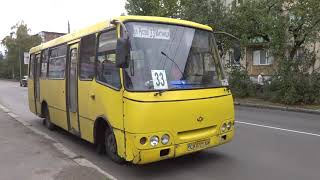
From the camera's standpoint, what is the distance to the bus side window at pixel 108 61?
7.56 meters

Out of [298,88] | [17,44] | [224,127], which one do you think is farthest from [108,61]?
[17,44]

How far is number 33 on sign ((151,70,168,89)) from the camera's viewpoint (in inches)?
280

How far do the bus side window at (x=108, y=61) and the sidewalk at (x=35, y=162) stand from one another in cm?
154

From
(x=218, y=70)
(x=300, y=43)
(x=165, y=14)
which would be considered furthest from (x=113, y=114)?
(x=165, y=14)

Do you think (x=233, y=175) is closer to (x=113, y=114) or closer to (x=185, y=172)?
(x=185, y=172)

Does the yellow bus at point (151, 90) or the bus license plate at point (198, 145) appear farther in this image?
the bus license plate at point (198, 145)

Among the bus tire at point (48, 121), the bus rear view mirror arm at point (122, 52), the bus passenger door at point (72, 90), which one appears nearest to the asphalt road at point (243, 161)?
the bus passenger door at point (72, 90)

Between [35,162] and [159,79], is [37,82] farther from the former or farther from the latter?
[159,79]

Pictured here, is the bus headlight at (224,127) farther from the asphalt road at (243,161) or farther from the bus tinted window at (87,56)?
the bus tinted window at (87,56)

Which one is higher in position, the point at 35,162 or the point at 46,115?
the point at 46,115

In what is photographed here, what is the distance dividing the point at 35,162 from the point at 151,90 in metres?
2.89

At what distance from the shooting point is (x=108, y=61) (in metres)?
7.93

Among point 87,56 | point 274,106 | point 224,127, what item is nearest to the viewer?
point 224,127

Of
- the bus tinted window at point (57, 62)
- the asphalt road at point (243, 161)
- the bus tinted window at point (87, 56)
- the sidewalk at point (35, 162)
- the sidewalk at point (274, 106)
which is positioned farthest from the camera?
the sidewalk at point (274, 106)
